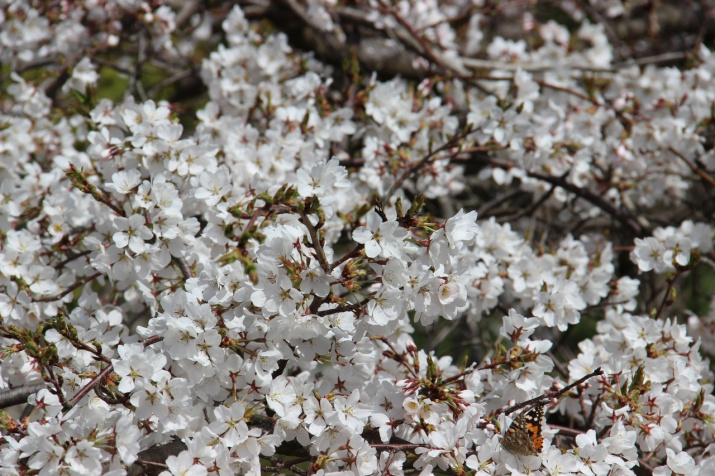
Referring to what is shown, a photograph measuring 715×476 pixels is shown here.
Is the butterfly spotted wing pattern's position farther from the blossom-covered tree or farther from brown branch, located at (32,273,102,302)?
brown branch, located at (32,273,102,302)

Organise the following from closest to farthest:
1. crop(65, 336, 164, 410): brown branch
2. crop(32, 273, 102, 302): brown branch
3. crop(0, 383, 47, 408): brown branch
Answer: crop(65, 336, 164, 410): brown branch < crop(0, 383, 47, 408): brown branch < crop(32, 273, 102, 302): brown branch

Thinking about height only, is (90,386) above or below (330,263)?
below

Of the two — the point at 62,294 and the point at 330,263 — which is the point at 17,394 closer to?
the point at 62,294

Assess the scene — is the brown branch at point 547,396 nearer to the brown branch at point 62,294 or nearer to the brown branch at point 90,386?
the brown branch at point 90,386

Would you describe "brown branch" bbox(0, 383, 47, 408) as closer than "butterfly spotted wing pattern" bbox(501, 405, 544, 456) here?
No

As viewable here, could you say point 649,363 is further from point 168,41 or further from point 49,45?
point 49,45

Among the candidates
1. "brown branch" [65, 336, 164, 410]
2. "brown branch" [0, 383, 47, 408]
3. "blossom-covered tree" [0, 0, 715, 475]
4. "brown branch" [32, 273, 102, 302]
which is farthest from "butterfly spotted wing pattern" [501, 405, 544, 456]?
"brown branch" [32, 273, 102, 302]

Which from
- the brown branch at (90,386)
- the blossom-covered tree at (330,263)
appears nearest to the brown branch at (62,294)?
the blossom-covered tree at (330,263)

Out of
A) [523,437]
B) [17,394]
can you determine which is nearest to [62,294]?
[17,394]
